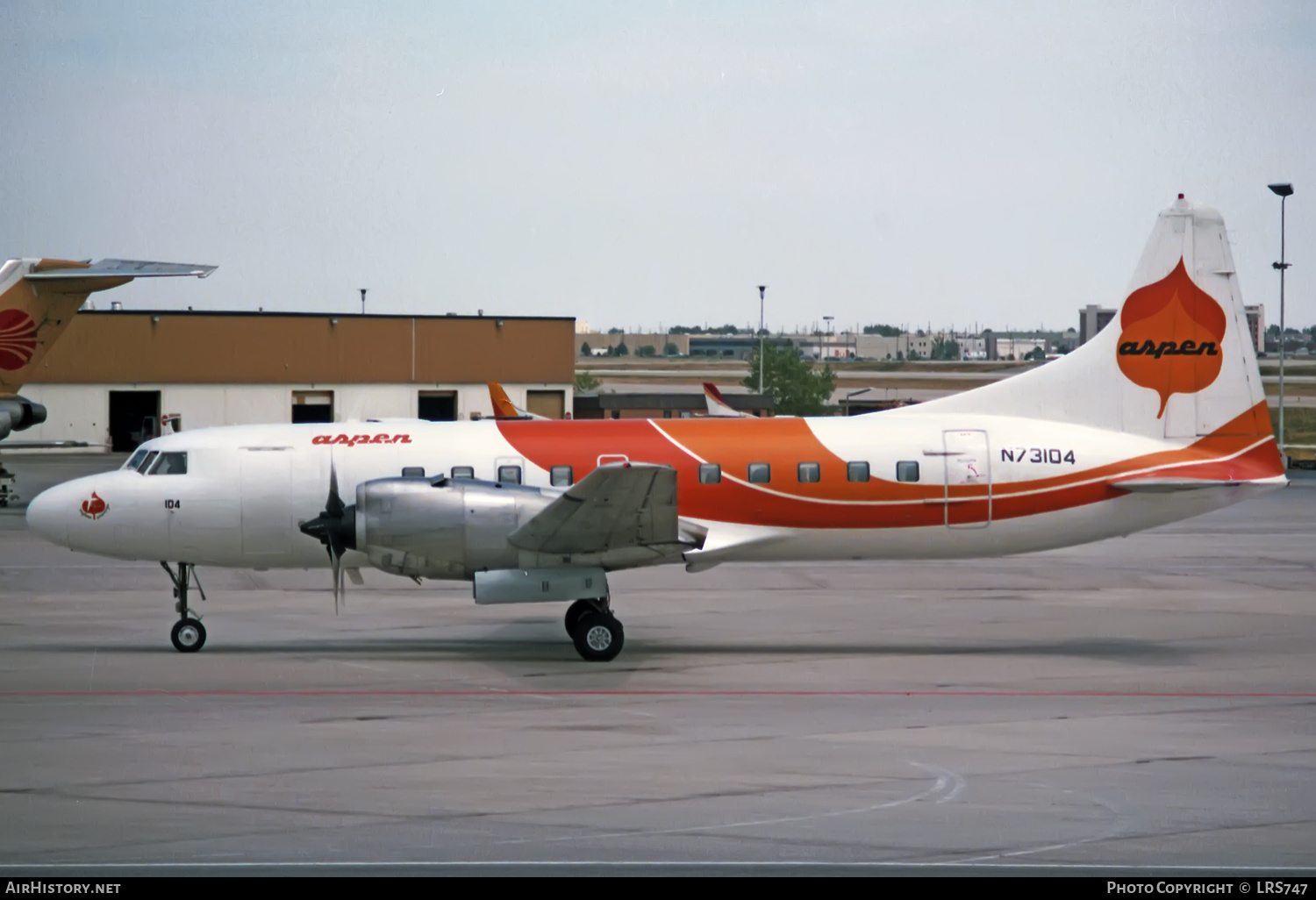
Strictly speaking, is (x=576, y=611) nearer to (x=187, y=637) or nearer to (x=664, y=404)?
(x=187, y=637)

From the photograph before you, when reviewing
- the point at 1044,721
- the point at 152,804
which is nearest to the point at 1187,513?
the point at 1044,721

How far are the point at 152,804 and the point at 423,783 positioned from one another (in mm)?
2321

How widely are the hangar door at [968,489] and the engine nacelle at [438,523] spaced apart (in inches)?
230

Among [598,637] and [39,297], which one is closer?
[598,637]

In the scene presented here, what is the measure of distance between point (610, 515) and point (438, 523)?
7.51 ft

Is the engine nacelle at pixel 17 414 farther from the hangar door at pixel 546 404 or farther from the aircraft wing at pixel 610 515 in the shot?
the hangar door at pixel 546 404

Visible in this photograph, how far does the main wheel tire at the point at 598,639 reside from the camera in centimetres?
1961

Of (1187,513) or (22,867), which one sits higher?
(1187,513)

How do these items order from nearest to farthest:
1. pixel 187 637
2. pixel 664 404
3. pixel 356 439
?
pixel 187 637, pixel 356 439, pixel 664 404

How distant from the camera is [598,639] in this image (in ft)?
64.3

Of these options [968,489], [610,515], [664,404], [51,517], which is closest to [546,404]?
[664,404]

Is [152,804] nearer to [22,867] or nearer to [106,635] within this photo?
[22,867]

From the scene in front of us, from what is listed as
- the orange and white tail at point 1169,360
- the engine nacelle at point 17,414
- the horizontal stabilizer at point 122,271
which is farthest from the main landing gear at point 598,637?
the engine nacelle at point 17,414

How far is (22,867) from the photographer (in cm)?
1021
